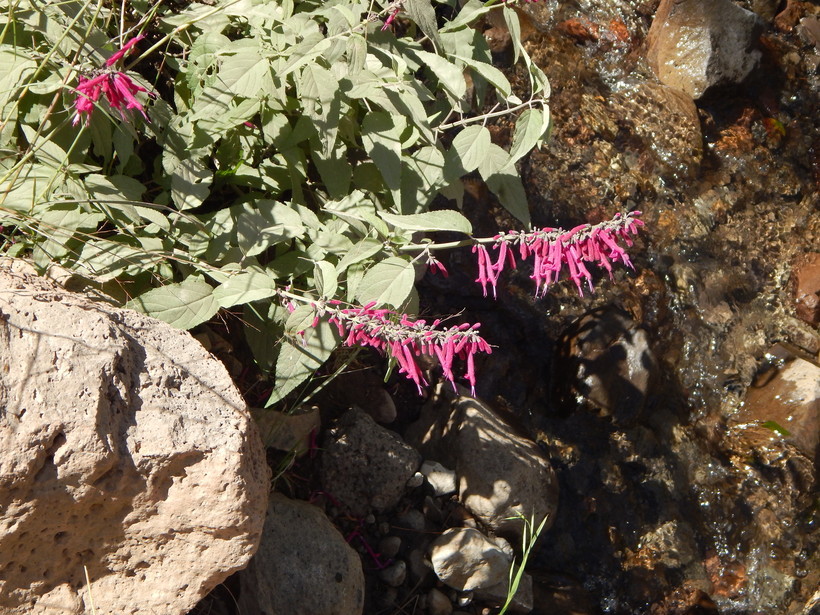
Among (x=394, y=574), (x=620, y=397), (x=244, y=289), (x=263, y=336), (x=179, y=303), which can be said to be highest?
(x=244, y=289)

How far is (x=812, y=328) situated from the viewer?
498cm

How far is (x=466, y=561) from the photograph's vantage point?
10.9ft

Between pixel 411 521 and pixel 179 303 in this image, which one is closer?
pixel 179 303

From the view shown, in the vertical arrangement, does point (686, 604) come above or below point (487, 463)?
below

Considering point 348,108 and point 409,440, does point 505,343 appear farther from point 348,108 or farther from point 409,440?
point 348,108

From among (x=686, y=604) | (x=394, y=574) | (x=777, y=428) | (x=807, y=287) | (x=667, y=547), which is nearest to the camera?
(x=394, y=574)

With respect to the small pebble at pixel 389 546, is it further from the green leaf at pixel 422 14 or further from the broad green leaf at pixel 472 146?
the green leaf at pixel 422 14

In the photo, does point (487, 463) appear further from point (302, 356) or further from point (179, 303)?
point (179, 303)

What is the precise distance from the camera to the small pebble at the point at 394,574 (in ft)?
10.9

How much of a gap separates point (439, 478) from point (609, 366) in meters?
1.23

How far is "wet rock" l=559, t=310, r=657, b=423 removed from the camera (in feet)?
13.9

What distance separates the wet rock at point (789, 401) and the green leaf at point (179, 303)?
3.54 metres

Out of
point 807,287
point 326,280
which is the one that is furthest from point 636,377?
point 326,280

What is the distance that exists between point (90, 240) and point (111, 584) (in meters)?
0.96
